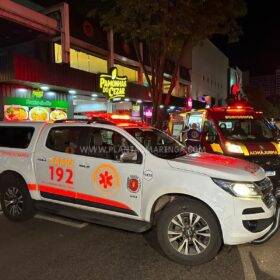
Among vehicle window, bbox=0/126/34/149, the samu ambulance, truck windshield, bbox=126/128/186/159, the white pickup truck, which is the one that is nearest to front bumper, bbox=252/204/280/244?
the white pickup truck

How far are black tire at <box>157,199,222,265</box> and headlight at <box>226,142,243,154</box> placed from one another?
395 centimetres

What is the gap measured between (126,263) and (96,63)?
19.2 meters

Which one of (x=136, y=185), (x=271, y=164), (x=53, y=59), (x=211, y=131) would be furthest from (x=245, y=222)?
(x=53, y=59)

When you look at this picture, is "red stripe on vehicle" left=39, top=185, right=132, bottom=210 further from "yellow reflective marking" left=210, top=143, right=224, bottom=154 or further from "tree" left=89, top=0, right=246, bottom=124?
"tree" left=89, top=0, right=246, bottom=124

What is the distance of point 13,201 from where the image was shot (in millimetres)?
6180

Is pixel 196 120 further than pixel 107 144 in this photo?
Yes

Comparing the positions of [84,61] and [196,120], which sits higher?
[84,61]

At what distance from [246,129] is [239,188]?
4901 millimetres

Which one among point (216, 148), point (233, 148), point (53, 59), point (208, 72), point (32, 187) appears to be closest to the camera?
point (32, 187)

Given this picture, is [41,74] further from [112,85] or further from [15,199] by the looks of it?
[15,199]

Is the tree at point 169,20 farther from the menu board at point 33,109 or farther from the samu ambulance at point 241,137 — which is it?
the menu board at point 33,109

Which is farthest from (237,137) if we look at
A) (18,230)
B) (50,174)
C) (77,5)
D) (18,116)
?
(77,5)

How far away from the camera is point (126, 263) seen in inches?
175

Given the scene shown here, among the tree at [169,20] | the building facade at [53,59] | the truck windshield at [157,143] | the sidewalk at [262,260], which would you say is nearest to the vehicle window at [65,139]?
the truck windshield at [157,143]
